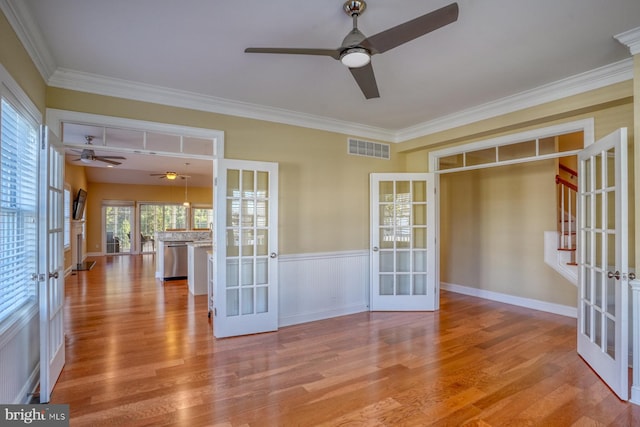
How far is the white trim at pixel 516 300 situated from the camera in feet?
15.4

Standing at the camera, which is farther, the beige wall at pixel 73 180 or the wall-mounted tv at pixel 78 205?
the wall-mounted tv at pixel 78 205

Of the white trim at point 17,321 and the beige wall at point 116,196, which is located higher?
the beige wall at point 116,196

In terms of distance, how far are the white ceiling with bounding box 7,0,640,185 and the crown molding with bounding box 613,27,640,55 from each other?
6 cm

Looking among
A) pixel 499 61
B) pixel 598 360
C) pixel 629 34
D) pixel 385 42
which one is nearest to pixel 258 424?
pixel 385 42

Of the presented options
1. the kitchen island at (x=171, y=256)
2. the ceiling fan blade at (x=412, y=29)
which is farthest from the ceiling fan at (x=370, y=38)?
the kitchen island at (x=171, y=256)

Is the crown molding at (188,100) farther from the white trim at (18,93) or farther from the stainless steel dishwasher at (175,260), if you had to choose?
the stainless steel dishwasher at (175,260)

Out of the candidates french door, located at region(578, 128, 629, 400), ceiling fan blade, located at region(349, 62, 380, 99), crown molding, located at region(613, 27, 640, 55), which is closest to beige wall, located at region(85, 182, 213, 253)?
ceiling fan blade, located at region(349, 62, 380, 99)

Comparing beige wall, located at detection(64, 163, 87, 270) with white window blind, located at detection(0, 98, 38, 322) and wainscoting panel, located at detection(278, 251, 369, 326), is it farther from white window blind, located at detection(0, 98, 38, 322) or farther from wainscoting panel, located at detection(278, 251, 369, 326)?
wainscoting panel, located at detection(278, 251, 369, 326)

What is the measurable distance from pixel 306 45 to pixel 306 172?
206cm

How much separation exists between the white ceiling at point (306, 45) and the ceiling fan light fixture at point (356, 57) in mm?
345

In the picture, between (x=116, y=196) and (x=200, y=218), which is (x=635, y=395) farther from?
(x=116, y=196)

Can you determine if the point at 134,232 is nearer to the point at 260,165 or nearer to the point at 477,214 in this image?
the point at 260,165

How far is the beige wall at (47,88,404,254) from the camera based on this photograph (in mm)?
4008

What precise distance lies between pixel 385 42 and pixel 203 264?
5194 mm
